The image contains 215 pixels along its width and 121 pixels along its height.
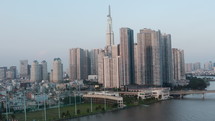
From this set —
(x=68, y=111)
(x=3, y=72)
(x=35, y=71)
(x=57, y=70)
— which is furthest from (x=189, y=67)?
(x=68, y=111)

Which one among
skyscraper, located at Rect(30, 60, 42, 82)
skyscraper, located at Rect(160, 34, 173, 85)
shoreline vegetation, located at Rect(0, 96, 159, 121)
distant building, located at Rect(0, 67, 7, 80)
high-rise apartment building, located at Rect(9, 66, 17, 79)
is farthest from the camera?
high-rise apartment building, located at Rect(9, 66, 17, 79)

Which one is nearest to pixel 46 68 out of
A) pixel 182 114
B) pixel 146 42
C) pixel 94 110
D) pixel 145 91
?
pixel 146 42

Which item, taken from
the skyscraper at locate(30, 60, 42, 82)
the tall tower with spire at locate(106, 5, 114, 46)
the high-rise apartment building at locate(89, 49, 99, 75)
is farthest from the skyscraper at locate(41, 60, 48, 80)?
the tall tower with spire at locate(106, 5, 114, 46)

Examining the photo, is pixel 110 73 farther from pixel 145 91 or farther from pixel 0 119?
pixel 0 119

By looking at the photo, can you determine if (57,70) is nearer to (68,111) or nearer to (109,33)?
(109,33)

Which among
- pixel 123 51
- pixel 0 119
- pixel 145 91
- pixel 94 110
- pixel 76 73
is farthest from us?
pixel 76 73

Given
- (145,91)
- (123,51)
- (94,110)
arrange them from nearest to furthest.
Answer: (94,110) → (145,91) → (123,51)

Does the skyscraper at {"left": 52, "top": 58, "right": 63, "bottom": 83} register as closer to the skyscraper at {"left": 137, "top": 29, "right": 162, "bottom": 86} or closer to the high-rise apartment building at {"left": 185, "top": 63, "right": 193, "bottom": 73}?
the skyscraper at {"left": 137, "top": 29, "right": 162, "bottom": 86}
